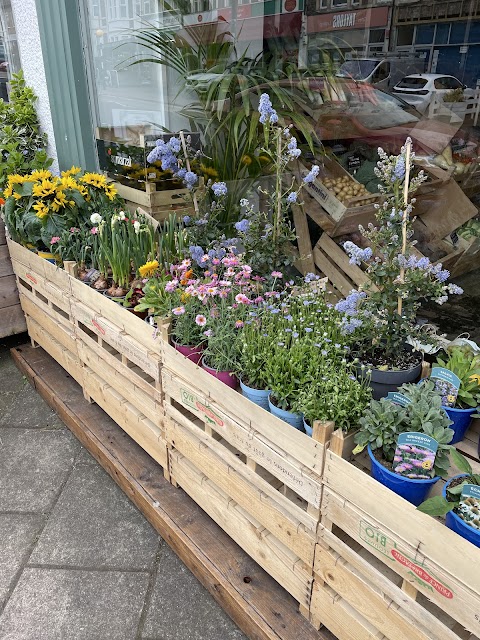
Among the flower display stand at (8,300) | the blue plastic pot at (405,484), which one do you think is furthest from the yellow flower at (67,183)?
the blue plastic pot at (405,484)

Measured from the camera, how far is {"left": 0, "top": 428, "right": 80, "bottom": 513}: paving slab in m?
2.59

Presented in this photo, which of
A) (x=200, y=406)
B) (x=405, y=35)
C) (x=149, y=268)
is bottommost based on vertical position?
(x=200, y=406)

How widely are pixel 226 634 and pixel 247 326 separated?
1159 mm

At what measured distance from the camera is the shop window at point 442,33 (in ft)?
8.09

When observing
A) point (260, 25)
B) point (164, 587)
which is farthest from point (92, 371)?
point (260, 25)


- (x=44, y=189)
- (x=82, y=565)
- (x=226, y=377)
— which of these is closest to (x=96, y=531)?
(x=82, y=565)

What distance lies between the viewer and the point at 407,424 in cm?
148

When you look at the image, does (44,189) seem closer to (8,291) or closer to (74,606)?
(8,291)

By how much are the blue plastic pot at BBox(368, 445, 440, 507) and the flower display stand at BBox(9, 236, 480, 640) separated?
0.06 m

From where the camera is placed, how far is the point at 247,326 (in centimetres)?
185

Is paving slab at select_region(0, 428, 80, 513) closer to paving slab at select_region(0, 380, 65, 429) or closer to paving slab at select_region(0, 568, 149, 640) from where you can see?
paving slab at select_region(0, 380, 65, 429)

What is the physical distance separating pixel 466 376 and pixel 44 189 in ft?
7.74

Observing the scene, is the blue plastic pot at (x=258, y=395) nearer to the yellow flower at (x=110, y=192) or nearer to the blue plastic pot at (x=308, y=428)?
the blue plastic pot at (x=308, y=428)

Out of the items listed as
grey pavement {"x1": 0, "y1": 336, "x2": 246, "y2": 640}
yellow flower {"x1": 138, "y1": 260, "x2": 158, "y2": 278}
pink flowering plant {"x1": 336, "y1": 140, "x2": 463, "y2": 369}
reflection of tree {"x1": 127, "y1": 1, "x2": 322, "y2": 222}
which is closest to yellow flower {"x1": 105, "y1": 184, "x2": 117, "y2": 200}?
reflection of tree {"x1": 127, "y1": 1, "x2": 322, "y2": 222}
